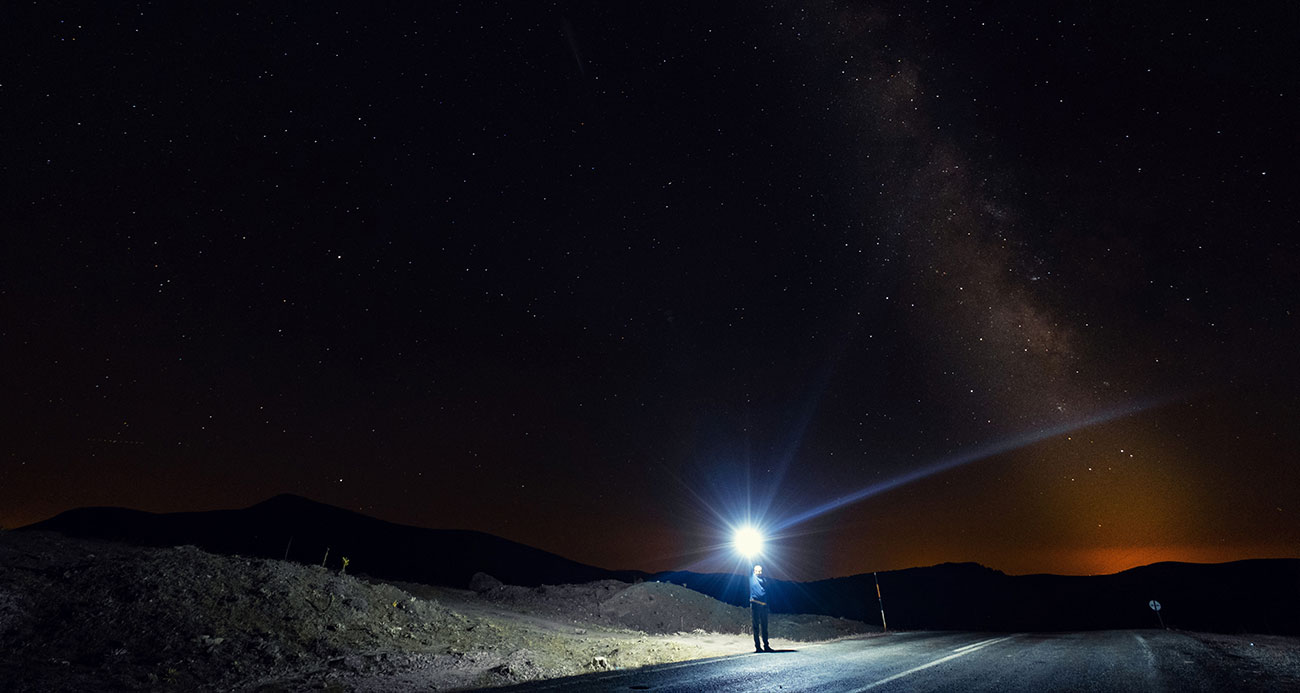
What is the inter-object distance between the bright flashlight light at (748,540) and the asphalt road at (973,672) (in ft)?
17.7

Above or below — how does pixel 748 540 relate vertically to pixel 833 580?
above

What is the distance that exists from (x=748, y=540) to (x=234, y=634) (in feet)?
40.5

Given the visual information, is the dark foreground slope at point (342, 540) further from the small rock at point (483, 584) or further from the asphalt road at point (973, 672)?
the asphalt road at point (973, 672)

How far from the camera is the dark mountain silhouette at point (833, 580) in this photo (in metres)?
78.5

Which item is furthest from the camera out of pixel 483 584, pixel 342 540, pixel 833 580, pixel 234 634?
pixel 833 580

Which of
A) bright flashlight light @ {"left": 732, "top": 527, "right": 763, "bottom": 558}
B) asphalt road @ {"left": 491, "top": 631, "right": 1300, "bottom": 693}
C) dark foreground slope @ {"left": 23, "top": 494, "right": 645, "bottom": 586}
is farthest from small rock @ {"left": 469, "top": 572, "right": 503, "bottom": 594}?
dark foreground slope @ {"left": 23, "top": 494, "right": 645, "bottom": 586}

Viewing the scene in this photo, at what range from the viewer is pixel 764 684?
7.07 metres

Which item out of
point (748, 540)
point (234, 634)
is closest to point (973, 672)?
point (748, 540)

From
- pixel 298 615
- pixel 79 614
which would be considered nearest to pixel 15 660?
pixel 79 614

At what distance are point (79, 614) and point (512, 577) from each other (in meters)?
101

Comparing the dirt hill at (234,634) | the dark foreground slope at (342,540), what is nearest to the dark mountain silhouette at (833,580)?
the dark foreground slope at (342,540)

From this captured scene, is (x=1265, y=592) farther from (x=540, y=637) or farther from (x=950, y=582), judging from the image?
(x=540, y=637)

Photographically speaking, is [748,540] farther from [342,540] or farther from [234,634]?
[342,540]

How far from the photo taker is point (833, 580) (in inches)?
4498
